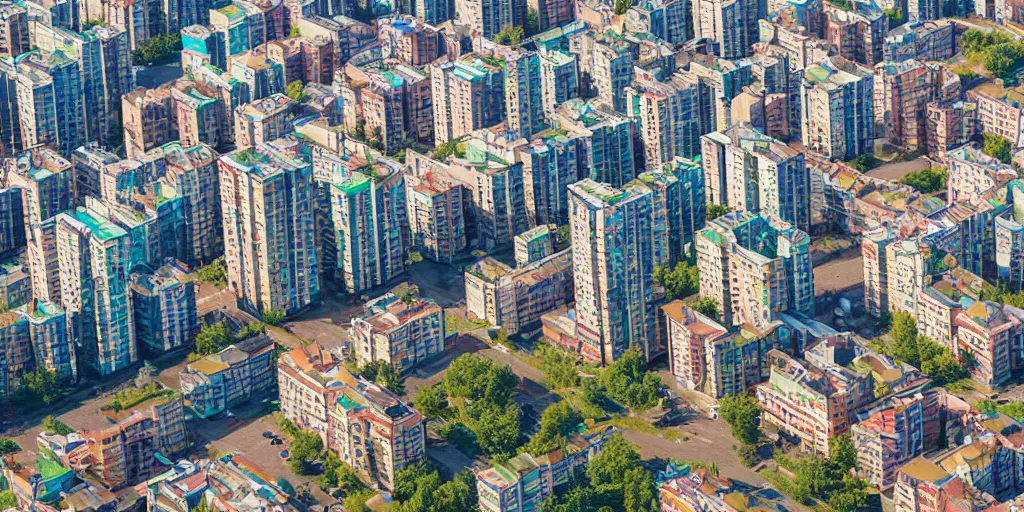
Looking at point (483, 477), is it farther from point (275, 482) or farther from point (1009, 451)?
point (1009, 451)

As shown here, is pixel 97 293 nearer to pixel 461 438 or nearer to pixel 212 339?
pixel 212 339

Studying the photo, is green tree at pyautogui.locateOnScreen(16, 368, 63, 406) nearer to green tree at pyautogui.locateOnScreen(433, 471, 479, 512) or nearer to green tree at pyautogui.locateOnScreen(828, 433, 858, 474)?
green tree at pyautogui.locateOnScreen(433, 471, 479, 512)

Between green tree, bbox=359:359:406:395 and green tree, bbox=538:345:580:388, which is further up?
green tree, bbox=359:359:406:395

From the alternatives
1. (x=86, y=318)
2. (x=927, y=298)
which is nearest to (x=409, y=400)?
(x=86, y=318)

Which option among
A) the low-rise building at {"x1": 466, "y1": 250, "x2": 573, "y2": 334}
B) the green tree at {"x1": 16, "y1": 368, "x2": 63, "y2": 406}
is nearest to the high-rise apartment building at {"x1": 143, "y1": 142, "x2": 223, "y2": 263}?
the green tree at {"x1": 16, "y1": 368, "x2": 63, "y2": 406}

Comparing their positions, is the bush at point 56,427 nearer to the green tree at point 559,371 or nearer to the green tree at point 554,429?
the green tree at point 554,429

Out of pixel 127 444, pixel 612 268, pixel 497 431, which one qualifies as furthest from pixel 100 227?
pixel 612 268
